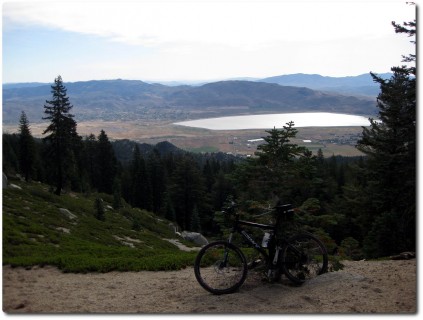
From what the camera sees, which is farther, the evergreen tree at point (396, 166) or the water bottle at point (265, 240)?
the evergreen tree at point (396, 166)

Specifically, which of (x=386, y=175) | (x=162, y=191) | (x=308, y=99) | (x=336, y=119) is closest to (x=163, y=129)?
(x=308, y=99)

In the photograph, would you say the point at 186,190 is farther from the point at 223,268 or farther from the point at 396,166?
the point at 223,268

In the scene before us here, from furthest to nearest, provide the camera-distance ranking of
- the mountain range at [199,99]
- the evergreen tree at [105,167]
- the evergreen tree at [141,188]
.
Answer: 1. the evergreen tree at [105,167]
2. the evergreen tree at [141,188]
3. the mountain range at [199,99]

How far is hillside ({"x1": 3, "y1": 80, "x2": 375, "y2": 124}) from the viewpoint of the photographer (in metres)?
12.1

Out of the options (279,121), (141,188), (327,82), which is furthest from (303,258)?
(141,188)

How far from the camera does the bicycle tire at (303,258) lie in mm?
6594

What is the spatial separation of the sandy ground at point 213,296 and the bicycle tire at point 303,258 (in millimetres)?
214

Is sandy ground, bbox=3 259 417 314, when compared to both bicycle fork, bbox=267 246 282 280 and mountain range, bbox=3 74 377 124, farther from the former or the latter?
mountain range, bbox=3 74 377 124

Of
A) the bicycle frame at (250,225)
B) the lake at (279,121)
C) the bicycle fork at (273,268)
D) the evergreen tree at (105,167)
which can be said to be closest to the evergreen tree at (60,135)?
the lake at (279,121)

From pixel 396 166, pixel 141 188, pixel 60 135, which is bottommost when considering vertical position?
pixel 141 188

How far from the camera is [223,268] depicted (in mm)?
6508

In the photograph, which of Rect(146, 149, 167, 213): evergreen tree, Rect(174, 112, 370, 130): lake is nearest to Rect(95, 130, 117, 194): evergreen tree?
Rect(146, 149, 167, 213): evergreen tree

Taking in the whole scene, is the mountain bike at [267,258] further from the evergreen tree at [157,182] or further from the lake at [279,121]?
the evergreen tree at [157,182]

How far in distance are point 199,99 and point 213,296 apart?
1082cm
